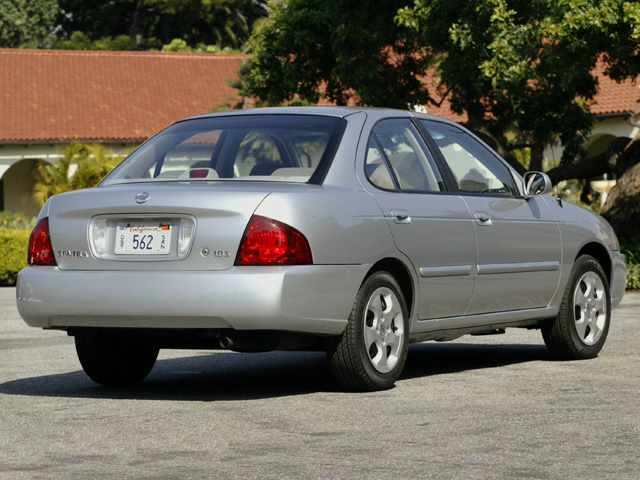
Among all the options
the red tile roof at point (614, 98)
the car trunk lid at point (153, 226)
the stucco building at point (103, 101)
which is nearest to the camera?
the car trunk lid at point (153, 226)

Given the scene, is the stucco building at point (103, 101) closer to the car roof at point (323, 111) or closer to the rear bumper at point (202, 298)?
the car roof at point (323, 111)

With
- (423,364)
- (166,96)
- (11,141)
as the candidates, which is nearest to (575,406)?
(423,364)

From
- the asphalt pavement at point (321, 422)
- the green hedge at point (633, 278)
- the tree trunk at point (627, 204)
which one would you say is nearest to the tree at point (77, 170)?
the tree trunk at point (627, 204)

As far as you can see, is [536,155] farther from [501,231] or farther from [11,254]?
[501,231]

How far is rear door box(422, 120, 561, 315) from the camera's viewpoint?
8.13 meters

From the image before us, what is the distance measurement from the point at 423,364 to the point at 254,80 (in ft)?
58.4

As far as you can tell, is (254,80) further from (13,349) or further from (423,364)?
(423,364)

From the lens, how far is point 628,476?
4977 millimetres

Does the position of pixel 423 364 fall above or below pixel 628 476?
below

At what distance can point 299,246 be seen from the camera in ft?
21.9

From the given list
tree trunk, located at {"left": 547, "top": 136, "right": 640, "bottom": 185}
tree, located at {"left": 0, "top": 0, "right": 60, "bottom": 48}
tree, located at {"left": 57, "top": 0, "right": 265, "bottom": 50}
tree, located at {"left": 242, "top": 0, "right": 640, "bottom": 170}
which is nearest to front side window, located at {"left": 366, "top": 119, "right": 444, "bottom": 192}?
tree, located at {"left": 242, "top": 0, "right": 640, "bottom": 170}

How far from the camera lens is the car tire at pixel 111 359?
7832 millimetres

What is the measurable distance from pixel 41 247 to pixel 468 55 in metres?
15.2

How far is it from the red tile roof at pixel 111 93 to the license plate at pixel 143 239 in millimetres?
31579
